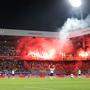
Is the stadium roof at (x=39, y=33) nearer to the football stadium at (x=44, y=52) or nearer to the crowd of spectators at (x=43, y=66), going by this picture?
the football stadium at (x=44, y=52)

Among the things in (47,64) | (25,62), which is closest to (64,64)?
(47,64)

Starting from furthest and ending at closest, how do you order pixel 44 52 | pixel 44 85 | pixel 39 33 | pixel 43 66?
1. pixel 44 52
2. pixel 39 33
3. pixel 43 66
4. pixel 44 85

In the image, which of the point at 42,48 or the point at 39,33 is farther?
the point at 42,48

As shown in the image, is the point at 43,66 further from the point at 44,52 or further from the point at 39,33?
the point at 39,33

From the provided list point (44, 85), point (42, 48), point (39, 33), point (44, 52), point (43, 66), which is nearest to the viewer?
point (44, 85)

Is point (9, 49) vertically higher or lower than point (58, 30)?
lower

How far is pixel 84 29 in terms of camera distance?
5634cm

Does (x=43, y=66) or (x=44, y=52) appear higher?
(x=44, y=52)

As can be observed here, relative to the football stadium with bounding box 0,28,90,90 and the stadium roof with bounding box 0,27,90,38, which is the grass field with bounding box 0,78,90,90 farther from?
the stadium roof with bounding box 0,27,90,38

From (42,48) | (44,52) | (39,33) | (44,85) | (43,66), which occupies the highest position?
(39,33)

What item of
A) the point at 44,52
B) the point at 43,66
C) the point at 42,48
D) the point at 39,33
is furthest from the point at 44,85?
the point at 42,48

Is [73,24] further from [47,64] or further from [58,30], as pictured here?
[47,64]

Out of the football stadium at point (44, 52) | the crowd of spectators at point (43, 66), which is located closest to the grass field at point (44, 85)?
the crowd of spectators at point (43, 66)

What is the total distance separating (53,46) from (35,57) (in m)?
4.67
